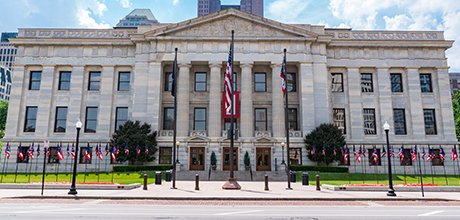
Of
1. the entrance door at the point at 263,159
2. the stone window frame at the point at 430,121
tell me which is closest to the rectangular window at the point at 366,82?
the stone window frame at the point at 430,121

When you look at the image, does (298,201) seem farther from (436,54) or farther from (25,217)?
(436,54)

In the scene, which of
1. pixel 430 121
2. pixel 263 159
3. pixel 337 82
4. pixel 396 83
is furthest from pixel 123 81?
pixel 430 121

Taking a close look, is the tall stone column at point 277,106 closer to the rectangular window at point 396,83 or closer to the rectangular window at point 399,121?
the rectangular window at point 399,121

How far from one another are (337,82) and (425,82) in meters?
11.8

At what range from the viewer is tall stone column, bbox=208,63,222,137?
37.4 m

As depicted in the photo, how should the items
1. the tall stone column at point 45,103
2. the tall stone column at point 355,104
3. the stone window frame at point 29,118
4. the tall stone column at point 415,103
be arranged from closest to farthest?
the tall stone column at point 45,103
the tall stone column at point 415,103
the tall stone column at point 355,104
the stone window frame at point 29,118

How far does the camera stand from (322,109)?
38062 millimetres

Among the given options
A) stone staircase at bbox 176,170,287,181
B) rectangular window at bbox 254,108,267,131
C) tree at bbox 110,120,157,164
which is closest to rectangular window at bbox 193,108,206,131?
tree at bbox 110,120,157,164

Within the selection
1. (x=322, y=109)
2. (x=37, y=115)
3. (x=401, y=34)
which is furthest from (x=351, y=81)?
(x=37, y=115)

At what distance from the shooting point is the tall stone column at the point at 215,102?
123ft

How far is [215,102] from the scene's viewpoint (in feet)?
125

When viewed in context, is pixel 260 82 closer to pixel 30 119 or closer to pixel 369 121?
pixel 369 121

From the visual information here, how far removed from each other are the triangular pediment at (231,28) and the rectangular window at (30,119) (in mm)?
18197

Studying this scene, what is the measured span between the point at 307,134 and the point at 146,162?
65.3 ft
